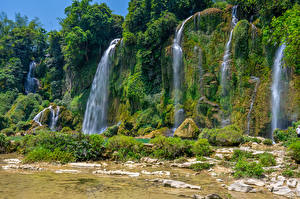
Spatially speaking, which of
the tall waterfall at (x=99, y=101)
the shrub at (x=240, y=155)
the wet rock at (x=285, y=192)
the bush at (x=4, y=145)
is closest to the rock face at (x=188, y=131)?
the shrub at (x=240, y=155)

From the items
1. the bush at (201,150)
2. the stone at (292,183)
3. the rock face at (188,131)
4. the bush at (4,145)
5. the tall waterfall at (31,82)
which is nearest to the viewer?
the stone at (292,183)

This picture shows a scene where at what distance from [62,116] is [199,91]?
18.0 metres

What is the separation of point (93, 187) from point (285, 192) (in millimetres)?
4300

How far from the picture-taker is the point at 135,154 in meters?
9.24

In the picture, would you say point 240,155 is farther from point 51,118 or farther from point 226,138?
point 51,118

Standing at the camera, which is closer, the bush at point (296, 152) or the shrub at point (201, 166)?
the bush at point (296, 152)

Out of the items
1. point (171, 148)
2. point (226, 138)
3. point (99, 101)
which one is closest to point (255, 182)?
point (171, 148)

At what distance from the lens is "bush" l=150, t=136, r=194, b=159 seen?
30.3 feet

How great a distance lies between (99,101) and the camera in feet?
96.0

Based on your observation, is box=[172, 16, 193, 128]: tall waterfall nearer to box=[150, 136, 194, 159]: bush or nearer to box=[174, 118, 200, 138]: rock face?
box=[174, 118, 200, 138]: rock face

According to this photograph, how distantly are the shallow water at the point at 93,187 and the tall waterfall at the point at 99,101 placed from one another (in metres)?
21.3

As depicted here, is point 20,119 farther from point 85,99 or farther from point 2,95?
point 85,99

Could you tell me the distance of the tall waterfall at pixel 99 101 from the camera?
28459 mm

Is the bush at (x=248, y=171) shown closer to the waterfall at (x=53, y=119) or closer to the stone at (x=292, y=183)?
the stone at (x=292, y=183)
